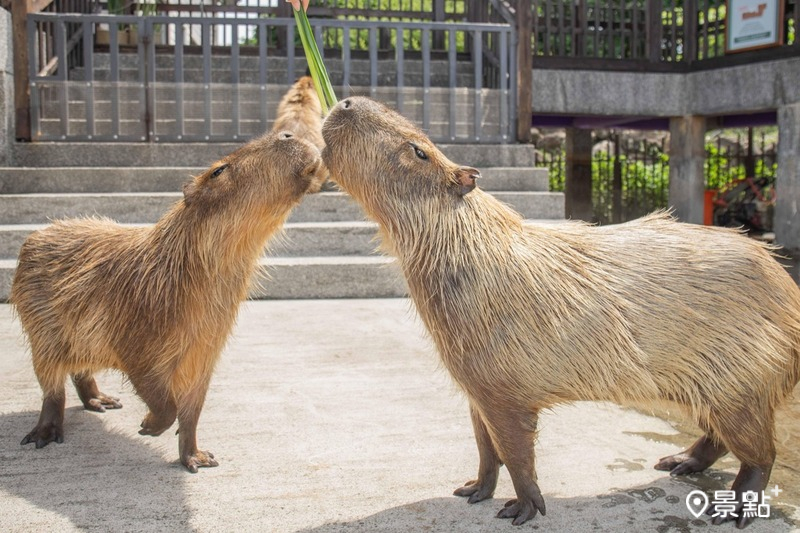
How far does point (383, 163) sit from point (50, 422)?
5.91 ft

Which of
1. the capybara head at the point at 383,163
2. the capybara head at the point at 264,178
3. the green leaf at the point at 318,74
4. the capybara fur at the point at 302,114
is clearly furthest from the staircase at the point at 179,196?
the capybara head at the point at 383,163

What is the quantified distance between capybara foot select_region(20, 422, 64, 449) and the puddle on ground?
84.9 inches

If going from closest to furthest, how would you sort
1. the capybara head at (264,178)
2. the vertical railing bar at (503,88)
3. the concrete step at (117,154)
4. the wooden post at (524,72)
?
the capybara head at (264,178)
the concrete step at (117,154)
the vertical railing bar at (503,88)
the wooden post at (524,72)

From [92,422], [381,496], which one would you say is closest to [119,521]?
[381,496]

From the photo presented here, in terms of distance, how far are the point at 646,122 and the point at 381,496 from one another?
12.0 m

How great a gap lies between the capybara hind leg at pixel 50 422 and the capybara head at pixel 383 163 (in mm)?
1599

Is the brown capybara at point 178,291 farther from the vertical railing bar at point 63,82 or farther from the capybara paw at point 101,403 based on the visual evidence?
the vertical railing bar at point 63,82

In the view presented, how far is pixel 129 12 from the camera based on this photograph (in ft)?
39.4

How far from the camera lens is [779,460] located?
10.4ft

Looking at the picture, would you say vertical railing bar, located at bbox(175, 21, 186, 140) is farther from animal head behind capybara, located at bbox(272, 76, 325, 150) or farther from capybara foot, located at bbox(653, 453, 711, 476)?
capybara foot, located at bbox(653, 453, 711, 476)

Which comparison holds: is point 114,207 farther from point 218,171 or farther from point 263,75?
point 218,171

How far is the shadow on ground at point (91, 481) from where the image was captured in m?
2.63

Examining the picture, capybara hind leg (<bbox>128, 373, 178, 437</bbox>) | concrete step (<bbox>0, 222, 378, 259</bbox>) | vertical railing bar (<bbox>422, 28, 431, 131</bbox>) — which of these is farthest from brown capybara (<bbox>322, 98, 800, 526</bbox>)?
vertical railing bar (<bbox>422, 28, 431, 131</bbox>)

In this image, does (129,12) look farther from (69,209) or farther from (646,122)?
(646,122)
